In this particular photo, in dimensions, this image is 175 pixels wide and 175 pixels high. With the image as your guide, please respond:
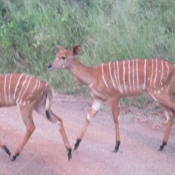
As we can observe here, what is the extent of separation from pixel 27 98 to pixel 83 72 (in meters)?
1.23

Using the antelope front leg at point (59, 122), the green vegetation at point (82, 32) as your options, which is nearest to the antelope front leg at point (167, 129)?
the antelope front leg at point (59, 122)

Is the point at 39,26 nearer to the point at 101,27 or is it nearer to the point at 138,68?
the point at 101,27

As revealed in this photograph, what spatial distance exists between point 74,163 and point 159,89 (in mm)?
1556

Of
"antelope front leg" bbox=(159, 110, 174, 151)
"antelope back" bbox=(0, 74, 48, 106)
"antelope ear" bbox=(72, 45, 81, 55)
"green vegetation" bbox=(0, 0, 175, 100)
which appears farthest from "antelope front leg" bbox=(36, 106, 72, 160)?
"green vegetation" bbox=(0, 0, 175, 100)

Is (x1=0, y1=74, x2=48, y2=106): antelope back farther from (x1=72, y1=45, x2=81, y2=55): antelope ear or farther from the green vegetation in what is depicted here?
the green vegetation

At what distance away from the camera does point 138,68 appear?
23.4 ft

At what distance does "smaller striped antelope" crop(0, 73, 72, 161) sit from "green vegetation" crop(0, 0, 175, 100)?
387cm

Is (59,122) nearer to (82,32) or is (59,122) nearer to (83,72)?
(83,72)

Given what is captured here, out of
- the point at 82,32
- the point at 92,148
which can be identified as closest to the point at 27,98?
the point at 92,148

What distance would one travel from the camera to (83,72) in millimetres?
7262

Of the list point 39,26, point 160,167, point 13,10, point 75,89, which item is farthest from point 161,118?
point 13,10

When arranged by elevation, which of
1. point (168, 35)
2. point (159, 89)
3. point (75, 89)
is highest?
point (159, 89)

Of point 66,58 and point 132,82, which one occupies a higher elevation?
point 66,58

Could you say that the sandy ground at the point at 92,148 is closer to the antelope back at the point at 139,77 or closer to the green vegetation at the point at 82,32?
the antelope back at the point at 139,77
